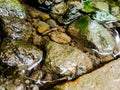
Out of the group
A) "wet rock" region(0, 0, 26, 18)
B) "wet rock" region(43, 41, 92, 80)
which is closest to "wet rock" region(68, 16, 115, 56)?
"wet rock" region(43, 41, 92, 80)

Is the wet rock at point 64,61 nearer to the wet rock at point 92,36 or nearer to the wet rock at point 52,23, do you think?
the wet rock at point 92,36

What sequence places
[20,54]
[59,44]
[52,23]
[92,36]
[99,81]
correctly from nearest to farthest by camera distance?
[99,81]
[20,54]
[59,44]
[92,36]
[52,23]

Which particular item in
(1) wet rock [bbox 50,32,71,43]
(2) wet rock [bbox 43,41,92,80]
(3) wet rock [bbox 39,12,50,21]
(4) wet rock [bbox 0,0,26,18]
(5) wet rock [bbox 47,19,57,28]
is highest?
(4) wet rock [bbox 0,0,26,18]

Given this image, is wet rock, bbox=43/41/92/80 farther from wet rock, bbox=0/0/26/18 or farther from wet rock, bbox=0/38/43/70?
wet rock, bbox=0/0/26/18

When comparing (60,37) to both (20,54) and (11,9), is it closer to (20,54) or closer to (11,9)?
(20,54)

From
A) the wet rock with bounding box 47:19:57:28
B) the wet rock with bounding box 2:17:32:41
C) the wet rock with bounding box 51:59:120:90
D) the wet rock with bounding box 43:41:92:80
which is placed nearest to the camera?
the wet rock with bounding box 51:59:120:90

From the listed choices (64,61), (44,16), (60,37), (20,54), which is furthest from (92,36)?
(20,54)
